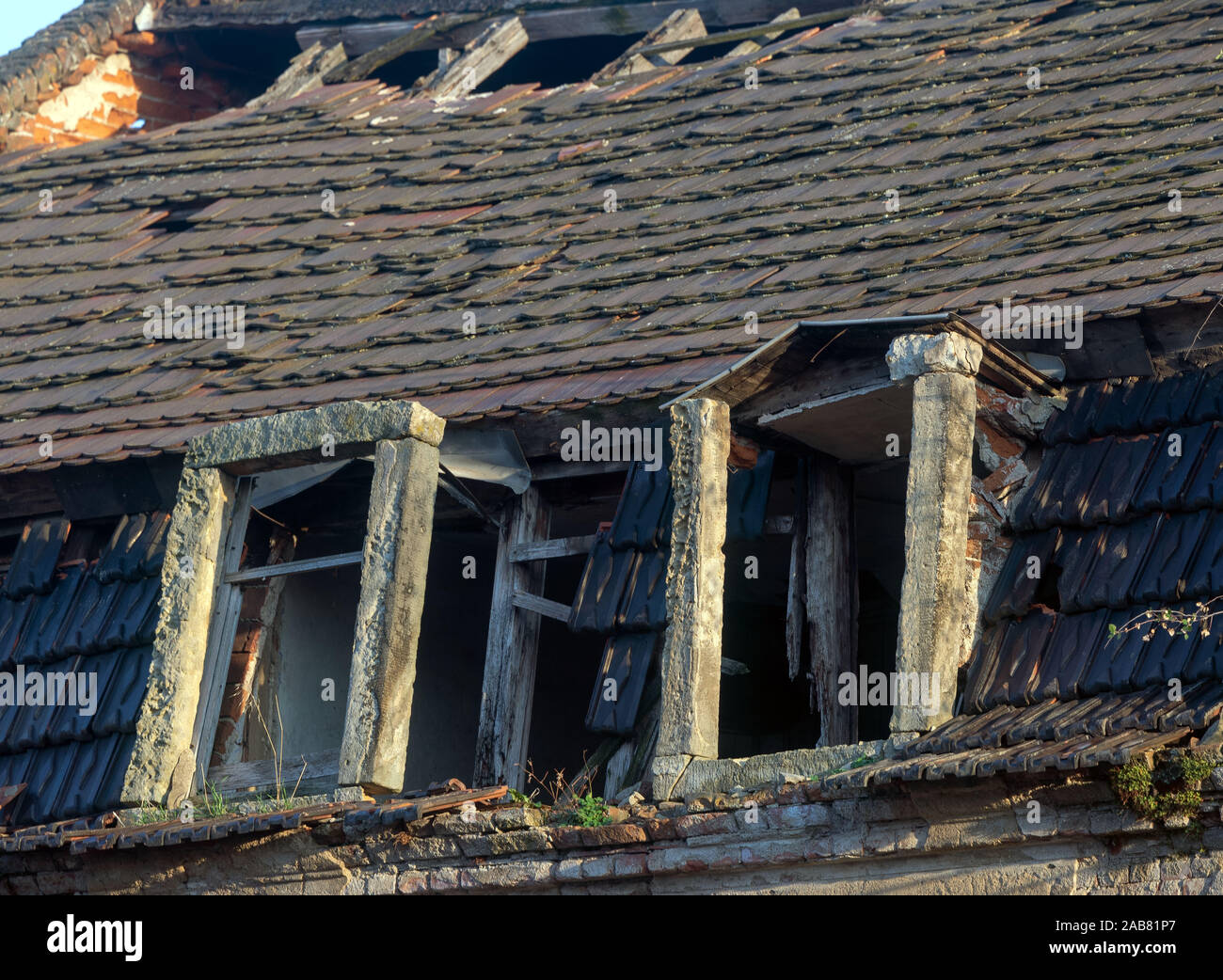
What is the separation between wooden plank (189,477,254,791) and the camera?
8.44 meters

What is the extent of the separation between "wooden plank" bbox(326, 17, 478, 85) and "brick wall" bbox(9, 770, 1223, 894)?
7637 mm

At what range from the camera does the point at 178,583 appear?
8445 mm

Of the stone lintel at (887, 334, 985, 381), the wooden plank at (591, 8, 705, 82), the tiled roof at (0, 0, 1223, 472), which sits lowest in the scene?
the stone lintel at (887, 334, 985, 381)

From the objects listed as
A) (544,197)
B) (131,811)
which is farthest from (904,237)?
(131,811)

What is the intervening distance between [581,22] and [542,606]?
22.3ft

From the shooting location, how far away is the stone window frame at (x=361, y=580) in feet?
25.3

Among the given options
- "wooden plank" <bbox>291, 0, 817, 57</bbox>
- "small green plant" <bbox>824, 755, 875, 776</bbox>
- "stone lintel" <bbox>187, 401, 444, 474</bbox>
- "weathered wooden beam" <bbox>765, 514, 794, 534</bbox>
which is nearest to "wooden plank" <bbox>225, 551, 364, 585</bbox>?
"stone lintel" <bbox>187, 401, 444, 474</bbox>

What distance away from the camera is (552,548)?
843 cm

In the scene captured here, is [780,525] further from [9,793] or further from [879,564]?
[9,793]

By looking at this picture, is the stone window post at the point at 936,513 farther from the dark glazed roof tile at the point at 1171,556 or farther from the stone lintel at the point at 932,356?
the dark glazed roof tile at the point at 1171,556

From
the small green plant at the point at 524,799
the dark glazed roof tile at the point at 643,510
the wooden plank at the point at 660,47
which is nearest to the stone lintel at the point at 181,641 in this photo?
the small green plant at the point at 524,799

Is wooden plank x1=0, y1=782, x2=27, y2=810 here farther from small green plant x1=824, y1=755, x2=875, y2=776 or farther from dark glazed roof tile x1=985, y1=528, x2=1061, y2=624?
dark glazed roof tile x1=985, y1=528, x2=1061, y2=624

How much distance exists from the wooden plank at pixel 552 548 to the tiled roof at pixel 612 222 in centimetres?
64
